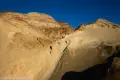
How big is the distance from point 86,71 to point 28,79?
4529mm

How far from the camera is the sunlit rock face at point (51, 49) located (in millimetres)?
12859

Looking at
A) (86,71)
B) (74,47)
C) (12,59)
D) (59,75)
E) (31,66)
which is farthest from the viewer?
(12,59)

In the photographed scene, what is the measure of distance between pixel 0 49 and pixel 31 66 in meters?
→ 3.33

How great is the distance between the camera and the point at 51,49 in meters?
15.9

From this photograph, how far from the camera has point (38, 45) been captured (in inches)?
731

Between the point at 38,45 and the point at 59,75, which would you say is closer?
the point at 59,75

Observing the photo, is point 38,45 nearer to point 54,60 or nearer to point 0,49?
point 0,49

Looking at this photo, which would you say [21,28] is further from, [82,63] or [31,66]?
[82,63]

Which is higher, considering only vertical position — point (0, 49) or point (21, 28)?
point (21, 28)

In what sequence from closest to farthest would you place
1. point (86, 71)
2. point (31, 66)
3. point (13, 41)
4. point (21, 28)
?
1. point (86, 71)
2. point (31, 66)
3. point (13, 41)
4. point (21, 28)

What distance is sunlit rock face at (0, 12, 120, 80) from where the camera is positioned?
12859 mm

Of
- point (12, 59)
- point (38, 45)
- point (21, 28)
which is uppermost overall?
point (21, 28)

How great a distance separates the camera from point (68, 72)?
12148mm

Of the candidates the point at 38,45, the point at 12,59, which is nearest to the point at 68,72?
the point at 12,59
